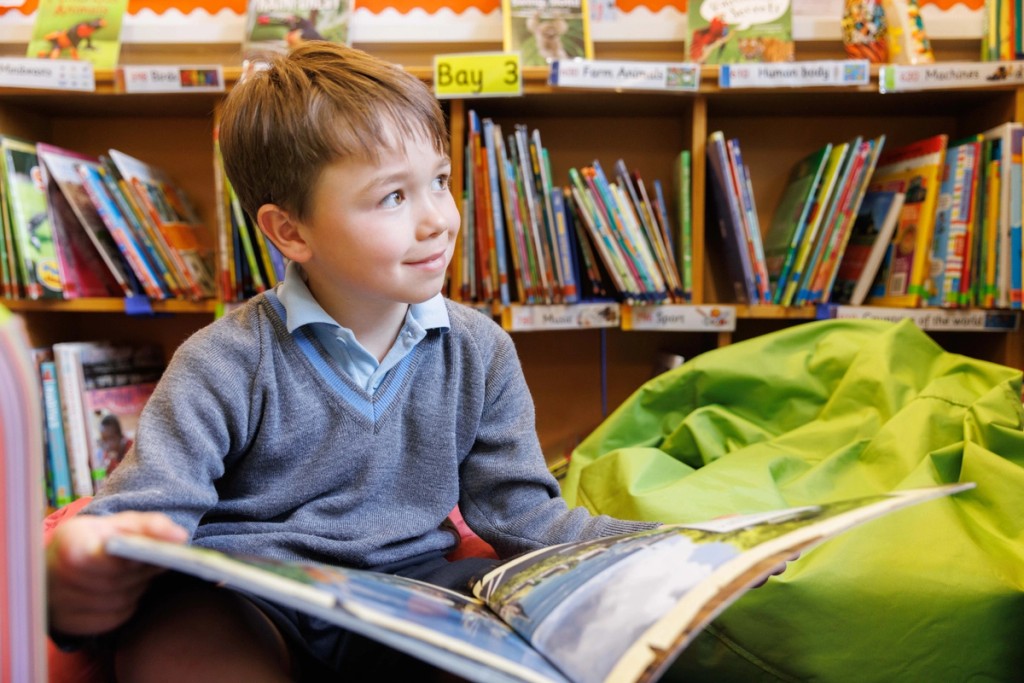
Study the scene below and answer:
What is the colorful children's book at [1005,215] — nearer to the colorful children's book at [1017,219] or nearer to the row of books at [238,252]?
the colorful children's book at [1017,219]

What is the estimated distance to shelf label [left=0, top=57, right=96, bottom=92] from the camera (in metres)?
1.56

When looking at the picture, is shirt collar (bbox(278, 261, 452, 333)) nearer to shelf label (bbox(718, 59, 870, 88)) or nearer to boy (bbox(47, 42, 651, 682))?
boy (bbox(47, 42, 651, 682))

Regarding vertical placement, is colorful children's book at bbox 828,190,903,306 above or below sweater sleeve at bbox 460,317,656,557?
above

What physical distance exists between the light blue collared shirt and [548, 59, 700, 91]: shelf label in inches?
32.0

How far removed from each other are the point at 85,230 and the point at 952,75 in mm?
1772

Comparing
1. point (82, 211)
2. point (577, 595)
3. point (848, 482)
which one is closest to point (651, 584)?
point (577, 595)

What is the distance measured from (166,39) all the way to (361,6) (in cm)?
46

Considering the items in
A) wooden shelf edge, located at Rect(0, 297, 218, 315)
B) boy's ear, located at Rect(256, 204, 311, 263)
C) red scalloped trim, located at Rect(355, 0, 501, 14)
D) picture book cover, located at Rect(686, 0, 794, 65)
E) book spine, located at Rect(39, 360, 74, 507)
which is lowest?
book spine, located at Rect(39, 360, 74, 507)

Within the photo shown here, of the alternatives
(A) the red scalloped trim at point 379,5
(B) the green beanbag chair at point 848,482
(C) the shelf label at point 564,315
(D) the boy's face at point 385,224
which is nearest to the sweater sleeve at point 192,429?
(D) the boy's face at point 385,224

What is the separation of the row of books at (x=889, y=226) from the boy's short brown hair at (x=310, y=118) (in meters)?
0.90

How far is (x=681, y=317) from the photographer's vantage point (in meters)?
1.61

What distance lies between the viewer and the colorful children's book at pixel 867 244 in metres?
1.62

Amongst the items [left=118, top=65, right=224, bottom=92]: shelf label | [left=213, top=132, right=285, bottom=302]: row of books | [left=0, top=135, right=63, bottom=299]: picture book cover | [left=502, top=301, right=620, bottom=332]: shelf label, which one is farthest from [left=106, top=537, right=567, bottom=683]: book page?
[left=0, top=135, right=63, bottom=299]: picture book cover

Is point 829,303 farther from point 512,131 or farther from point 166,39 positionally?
point 166,39
